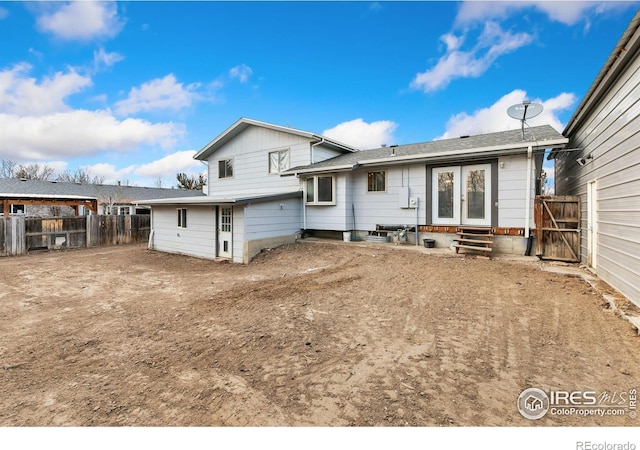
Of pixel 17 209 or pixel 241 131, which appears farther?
pixel 17 209

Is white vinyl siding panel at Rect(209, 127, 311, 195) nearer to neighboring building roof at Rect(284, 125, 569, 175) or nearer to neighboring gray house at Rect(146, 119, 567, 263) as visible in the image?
neighboring gray house at Rect(146, 119, 567, 263)

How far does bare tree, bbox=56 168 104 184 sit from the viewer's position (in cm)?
3634

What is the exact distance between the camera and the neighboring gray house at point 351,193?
8.07 metres

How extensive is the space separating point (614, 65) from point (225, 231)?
10.4 metres

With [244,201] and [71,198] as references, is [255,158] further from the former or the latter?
[71,198]

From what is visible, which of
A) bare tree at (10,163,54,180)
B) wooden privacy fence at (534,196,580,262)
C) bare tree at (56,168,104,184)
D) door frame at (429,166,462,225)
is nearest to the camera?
wooden privacy fence at (534,196,580,262)

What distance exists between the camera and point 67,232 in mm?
13773

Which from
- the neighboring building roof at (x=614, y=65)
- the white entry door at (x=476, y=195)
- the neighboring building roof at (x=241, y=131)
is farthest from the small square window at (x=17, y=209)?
the neighboring building roof at (x=614, y=65)

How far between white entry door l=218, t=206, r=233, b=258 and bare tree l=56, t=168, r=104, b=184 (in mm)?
36962

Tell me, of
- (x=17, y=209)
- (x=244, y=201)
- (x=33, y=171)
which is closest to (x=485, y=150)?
(x=244, y=201)

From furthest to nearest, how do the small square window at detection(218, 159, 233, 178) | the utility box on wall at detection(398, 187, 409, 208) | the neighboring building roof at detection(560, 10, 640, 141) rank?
the small square window at detection(218, 159, 233, 178), the utility box on wall at detection(398, 187, 409, 208), the neighboring building roof at detection(560, 10, 640, 141)

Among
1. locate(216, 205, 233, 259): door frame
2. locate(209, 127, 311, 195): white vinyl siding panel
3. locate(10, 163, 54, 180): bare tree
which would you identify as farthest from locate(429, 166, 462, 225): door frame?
locate(10, 163, 54, 180): bare tree

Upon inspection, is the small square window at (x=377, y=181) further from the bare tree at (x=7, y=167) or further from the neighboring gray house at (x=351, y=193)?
the bare tree at (x=7, y=167)

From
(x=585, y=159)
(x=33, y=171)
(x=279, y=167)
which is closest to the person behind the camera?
(x=585, y=159)
